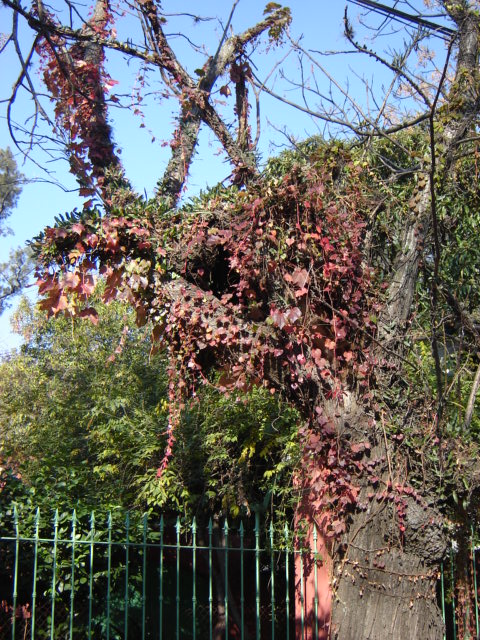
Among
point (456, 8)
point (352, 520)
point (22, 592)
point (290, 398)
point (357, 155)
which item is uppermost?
point (456, 8)

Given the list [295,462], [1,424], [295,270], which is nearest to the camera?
[295,270]

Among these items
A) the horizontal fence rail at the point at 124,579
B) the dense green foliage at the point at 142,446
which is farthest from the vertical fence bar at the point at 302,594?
the dense green foliage at the point at 142,446

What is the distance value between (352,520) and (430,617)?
0.69 m

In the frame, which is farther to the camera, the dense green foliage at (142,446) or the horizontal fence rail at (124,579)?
the dense green foliage at (142,446)

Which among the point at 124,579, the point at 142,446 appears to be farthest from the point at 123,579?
the point at 142,446

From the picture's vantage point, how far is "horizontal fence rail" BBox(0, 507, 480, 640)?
4.41 m

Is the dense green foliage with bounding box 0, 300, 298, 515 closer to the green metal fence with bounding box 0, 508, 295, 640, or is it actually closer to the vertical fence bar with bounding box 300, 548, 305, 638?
the green metal fence with bounding box 0, 508, 295, 640

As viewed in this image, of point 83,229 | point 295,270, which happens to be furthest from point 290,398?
point 83,229

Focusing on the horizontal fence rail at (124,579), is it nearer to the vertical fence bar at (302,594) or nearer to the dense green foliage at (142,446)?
the vertical fence bar at (302,594)

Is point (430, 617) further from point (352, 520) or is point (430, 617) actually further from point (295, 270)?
point (295, 270)

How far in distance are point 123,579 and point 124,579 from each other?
0.07 feet

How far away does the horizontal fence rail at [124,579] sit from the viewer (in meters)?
4.41

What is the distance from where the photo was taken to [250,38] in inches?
236

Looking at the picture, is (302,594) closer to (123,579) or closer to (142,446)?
(123,579)
